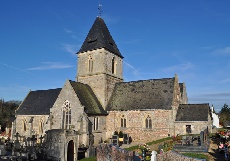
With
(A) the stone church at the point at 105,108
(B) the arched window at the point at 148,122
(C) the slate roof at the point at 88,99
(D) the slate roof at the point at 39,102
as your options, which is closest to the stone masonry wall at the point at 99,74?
(A) the stone church at the point at 105,108

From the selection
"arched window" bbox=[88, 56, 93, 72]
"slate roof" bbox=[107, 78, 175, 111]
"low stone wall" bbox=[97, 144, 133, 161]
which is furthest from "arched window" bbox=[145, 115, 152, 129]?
"low stone wall" bbox=[97, 144, 133, 161]

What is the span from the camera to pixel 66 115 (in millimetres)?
31266

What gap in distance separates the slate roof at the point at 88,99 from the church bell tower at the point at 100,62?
3.36 feet

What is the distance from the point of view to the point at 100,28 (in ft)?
127

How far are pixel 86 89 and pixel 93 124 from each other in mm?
5976

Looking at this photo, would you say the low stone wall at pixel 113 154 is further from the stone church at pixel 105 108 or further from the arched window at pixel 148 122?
the arched window at pixel 148 122

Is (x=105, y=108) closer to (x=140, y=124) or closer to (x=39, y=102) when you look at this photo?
(x=140, y=124)

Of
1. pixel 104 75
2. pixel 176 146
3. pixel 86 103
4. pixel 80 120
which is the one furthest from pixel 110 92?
pixel 176 146

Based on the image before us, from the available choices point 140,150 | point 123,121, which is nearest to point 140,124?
point 123,121

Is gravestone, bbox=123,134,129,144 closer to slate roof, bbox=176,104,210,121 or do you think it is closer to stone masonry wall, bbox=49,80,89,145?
stone masonry wall, bbox=49,80,89,145

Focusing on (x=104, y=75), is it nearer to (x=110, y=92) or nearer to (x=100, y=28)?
(x=110, y=92)

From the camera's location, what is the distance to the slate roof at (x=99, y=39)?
37.1 meters

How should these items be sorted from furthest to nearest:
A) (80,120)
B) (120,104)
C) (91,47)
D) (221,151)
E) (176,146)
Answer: (91,47)
(120,104)
(80,120)
(176,146)
(221,151)

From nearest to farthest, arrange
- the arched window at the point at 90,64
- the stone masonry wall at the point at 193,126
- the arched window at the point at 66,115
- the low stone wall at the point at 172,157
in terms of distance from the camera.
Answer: the low stone wall at the point at 172,157 < the stone masonry wall at the point at 193,126 < the arched window at the point at 66,115 < the arched window at the point at 90,64
